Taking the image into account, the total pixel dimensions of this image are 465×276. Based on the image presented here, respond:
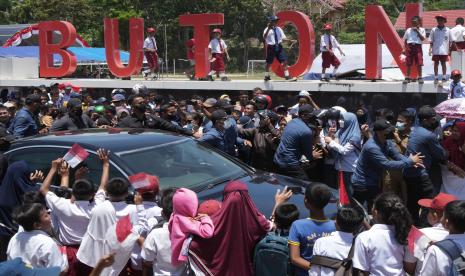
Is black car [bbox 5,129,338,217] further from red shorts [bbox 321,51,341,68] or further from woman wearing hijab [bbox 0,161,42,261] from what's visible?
red shorts [bbox 321,51,341,68]

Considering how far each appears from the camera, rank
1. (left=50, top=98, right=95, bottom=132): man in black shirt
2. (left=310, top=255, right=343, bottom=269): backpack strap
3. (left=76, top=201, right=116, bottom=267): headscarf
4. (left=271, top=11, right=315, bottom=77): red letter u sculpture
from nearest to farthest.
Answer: (left=310, top=255, right=343, bottom=269): backpack strap, (left=76, top=201, right=116, bottom=267): headscarf, (left=50, top=98, right=95, bottom=132): man in black shirt, (left=271, top=11, right=315, bottom=77): red letter u sculpture

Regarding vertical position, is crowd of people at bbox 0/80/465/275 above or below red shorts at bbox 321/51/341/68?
below

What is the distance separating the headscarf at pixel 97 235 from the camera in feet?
15.7

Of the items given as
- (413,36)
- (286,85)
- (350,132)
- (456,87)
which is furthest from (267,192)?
(286,85)

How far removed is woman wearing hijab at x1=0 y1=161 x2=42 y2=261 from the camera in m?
5.60

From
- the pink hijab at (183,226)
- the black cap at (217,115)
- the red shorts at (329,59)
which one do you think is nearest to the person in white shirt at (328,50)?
the red shorts at (329,59)

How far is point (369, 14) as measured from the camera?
47.8 ft

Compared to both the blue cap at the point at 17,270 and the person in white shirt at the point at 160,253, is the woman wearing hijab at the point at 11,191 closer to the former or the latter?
the person in white shirt at the point at 160,253

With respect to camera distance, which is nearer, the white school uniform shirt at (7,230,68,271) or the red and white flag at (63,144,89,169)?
the white school uniform shirt at (7,230,68,271)

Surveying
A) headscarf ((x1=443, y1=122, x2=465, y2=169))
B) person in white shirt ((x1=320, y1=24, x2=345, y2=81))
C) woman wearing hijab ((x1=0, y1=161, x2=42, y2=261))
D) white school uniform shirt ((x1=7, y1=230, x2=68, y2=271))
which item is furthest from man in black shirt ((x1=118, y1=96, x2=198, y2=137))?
person in white shirt ((x1=320, y1=24, x2=345, y2=81))

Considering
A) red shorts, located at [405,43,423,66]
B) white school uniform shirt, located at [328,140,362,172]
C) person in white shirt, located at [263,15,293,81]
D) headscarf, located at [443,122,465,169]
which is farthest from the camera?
person in white shirt, located at [263,15,293,81]

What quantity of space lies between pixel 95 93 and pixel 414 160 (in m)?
13.5

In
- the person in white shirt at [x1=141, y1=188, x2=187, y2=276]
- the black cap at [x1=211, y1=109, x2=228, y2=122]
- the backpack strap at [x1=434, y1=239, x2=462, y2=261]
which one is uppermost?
the black cap at [x1=211, y1=109, x2=228, y2=122]

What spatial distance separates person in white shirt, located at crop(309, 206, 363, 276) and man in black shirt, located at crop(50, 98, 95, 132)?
5564 millimetres
